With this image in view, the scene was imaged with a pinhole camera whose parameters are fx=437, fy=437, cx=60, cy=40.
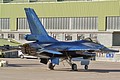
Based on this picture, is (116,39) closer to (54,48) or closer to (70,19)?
(70,19)

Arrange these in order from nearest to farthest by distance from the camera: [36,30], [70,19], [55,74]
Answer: [55,74]
[36,30]
[70,19]

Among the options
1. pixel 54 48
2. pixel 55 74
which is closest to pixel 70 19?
pixel 54 48

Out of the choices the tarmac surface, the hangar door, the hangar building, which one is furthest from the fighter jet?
the hangar door

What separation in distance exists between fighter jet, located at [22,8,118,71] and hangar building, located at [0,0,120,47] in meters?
40.8

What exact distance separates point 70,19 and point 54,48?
48251 millimetres

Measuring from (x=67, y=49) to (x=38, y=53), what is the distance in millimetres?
2405

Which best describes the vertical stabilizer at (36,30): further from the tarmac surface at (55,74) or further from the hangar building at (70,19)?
the hangar building at (70,19)

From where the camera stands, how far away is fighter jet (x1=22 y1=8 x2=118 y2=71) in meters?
34.7

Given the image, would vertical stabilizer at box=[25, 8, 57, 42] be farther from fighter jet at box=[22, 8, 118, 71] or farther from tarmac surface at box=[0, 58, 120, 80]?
tarmac surface at box=[0, 58, 120, 80]

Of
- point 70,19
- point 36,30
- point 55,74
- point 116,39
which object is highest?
point 70,19

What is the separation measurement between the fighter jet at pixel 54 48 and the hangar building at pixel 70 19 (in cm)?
4080

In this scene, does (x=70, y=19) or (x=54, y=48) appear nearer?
(x=54, y=48)

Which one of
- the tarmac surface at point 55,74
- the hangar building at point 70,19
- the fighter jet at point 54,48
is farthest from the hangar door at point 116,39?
the fighter jet at point 54,48

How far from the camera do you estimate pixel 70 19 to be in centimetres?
8325
